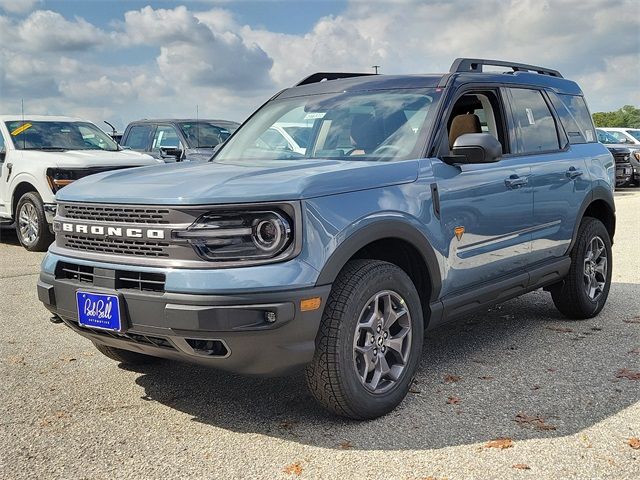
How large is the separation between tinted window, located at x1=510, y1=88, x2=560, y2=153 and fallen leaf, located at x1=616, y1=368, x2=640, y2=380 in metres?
1.60

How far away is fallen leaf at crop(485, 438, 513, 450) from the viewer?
11.0ft

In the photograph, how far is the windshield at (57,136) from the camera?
1009 centimetres

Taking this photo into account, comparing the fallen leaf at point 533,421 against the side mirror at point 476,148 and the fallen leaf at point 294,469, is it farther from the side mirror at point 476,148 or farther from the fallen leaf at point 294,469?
the side mirror at point 476,148

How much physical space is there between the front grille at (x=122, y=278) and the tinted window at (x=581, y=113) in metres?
3.88

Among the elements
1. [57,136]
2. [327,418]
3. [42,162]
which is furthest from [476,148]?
[57,136]

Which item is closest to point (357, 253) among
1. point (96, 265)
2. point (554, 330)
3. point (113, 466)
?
point (96, 265)

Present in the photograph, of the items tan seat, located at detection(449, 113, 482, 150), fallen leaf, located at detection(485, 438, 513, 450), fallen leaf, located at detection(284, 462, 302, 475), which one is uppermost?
tan seat, located at detection(449, 113, 482, 150)

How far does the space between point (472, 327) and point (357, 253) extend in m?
2.17

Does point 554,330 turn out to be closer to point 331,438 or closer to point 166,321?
point 331,438

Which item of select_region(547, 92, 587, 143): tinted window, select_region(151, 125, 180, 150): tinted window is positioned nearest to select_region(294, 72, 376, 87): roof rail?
select_region(547, 92, 587, 143): tinted window

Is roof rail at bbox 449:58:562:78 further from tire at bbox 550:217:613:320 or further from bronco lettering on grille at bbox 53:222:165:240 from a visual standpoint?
bronco lettering on grille at bbox 53:222:165:240

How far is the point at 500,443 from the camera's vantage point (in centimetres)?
338

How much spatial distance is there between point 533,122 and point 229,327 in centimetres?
313

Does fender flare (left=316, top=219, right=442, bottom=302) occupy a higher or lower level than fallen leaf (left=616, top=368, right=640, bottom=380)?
higher
